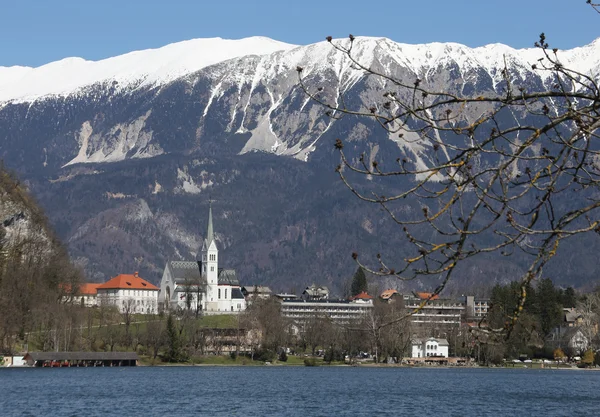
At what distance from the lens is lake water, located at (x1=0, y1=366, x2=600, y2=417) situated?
76.8m

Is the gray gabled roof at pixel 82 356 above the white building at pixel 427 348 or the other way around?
the other way around

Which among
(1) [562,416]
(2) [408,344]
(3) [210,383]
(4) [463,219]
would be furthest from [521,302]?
(2) [408,344]

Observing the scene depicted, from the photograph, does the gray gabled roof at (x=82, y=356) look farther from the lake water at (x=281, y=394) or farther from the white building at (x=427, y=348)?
the white building at (x=427, y=348)

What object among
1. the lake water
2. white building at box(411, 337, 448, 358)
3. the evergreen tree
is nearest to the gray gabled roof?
the lake water

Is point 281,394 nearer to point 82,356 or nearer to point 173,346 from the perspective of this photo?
point 82,356

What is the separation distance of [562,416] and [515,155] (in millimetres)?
69955

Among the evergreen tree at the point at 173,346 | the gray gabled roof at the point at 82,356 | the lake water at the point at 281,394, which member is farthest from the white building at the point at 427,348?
the gray gabled roof at the point at 82,356

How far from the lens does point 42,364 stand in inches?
5600

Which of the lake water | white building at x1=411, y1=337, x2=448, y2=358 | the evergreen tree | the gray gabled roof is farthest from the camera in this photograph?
white building at x1=411, y1=337, x2=448, y2=358

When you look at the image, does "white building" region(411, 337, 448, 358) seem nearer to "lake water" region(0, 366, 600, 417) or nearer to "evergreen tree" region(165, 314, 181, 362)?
"evergreen tree" region(165, 314, 181, 362)

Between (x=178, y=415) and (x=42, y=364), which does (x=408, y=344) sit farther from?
(x=178, y=415)

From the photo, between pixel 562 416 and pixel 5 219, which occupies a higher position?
pixel 5 219

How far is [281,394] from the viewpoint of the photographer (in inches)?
3659

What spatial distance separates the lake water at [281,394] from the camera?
252 feet
